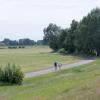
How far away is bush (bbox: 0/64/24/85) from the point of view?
132ft

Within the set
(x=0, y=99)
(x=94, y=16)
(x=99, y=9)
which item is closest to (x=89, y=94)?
(x=0, y=99)

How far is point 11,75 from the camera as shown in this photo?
4059cm

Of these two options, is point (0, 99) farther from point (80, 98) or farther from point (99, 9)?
point (99, 9)

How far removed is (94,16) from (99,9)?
29.4 feet

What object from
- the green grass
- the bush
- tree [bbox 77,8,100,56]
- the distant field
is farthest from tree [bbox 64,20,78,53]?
the green grass

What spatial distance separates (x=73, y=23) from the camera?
537 ft

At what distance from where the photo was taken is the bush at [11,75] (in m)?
40.3

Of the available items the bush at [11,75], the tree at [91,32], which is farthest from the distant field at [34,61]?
the bush at [11,75]

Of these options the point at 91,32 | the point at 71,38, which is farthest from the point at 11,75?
the point at 71,38

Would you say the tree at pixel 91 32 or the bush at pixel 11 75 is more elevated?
the tree at pixel 91 32

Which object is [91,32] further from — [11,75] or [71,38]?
[11,75]

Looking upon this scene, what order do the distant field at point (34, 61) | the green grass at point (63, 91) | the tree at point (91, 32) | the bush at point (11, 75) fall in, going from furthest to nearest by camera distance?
the tree at point (91, 32)
the distant field at point (34, 61)
the bush at point (11, 75)
the green grass at point (63, 91)

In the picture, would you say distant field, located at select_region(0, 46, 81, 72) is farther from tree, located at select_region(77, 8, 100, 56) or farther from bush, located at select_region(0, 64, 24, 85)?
bush, located at select_region(0, 64, 24, 85)

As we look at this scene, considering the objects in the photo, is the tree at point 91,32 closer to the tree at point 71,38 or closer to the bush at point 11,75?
the tree at point 71,38
